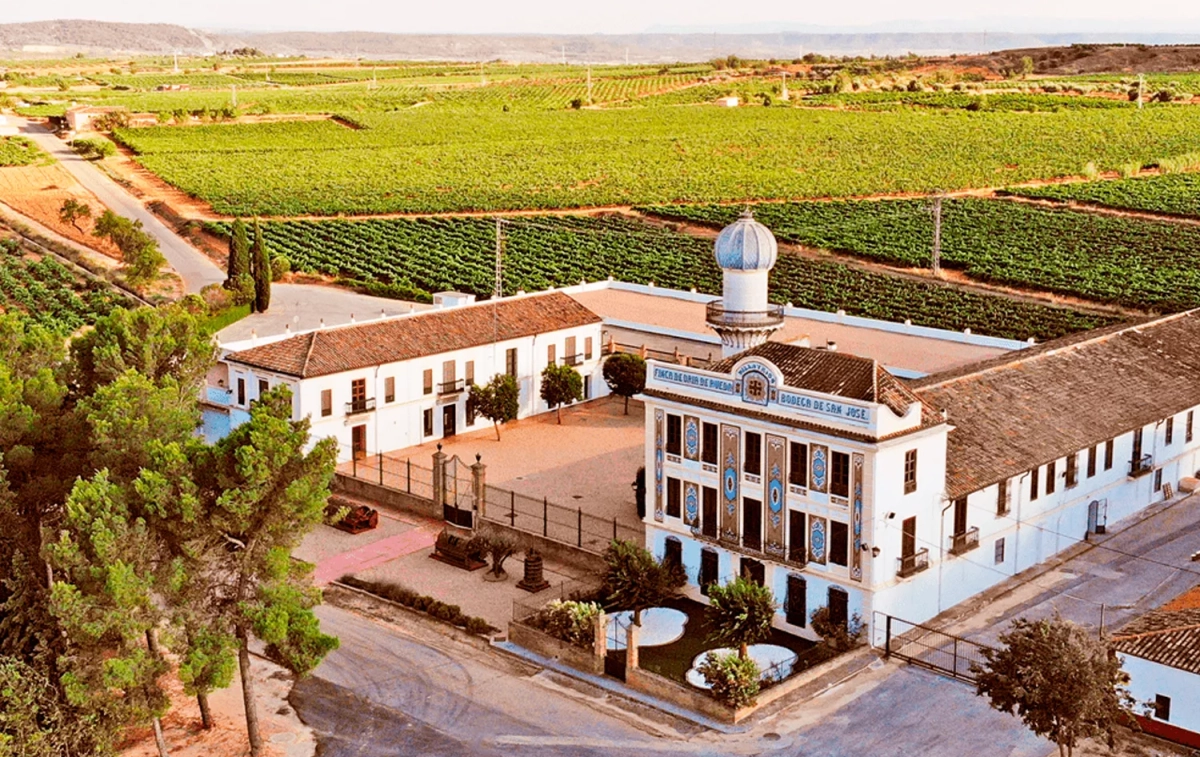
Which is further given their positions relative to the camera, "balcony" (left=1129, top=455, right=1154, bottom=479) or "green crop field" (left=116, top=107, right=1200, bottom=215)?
"green crop field" (left=116, top=107, right=1200, bottom=215)

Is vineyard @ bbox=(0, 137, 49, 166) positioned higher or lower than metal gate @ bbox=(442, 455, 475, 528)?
higher

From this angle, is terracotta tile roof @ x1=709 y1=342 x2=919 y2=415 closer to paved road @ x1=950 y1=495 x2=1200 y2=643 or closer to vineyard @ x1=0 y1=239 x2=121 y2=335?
paved road @ x1=950 y1=495 x2=1200 y2=643

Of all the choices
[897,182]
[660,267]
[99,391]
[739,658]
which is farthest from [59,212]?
[739,658]

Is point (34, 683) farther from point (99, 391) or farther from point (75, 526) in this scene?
point (99, 391)

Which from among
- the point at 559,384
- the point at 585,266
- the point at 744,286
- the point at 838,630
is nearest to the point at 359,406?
the point at 559,384

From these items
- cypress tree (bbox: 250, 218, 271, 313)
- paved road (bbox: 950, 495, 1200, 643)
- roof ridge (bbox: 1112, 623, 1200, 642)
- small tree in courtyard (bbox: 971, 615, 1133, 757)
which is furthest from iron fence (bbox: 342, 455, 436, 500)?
cypress tree (bbox: 250, 218, 271, 313)

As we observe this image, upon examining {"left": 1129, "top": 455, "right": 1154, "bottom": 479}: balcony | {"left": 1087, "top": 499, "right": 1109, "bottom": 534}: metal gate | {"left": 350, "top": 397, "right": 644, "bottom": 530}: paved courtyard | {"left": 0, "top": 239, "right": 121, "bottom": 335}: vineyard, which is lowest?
{"left": 350, "top": 397, "right": 644, "bottom": 530}: paved courtyard

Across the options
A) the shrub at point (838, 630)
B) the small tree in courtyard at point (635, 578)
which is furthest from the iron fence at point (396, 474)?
the shrub at point (838, 630)

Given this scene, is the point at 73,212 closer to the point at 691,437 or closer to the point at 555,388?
the point at 555,388
